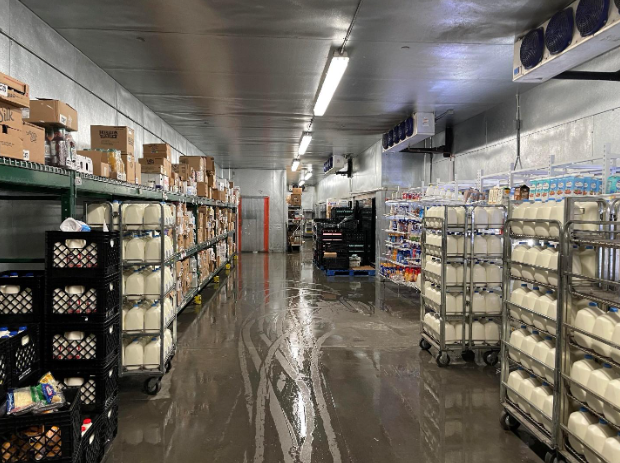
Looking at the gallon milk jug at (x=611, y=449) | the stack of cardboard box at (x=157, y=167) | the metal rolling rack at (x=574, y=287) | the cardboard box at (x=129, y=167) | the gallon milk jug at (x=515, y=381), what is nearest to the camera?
the gallon milk jug at (x=611, y=449)

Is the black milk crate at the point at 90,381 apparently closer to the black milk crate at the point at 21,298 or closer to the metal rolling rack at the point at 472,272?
the black milk crate at the point at 21,298

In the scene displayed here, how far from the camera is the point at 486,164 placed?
8.52 metres

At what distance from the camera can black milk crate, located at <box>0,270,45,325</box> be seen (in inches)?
125

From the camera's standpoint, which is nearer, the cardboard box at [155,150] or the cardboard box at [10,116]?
the cardboard box at [10,116]

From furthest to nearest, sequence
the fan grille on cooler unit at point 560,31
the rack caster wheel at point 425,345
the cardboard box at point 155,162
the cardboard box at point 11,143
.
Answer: the cardboard box at point 155,162 < the rack caster wheel at point 425,345 < the fan grille on cooler unit at point 560,31 < the cardboard box at point 11,143

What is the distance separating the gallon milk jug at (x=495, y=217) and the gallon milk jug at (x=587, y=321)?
92.2 inches

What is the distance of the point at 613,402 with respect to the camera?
2504 millimetres

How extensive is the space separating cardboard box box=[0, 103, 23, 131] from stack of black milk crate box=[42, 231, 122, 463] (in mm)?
819

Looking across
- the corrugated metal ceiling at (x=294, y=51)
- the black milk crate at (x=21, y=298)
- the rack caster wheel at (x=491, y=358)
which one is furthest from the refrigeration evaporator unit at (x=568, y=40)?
the black milk crate at (x=21, y=298)

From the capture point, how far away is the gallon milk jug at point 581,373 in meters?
2.80

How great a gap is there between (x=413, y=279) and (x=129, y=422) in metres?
6.66

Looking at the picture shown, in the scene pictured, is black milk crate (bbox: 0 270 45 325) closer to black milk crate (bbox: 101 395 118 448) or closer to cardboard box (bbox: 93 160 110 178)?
black milk crate (bbox: 101 395 118 448)

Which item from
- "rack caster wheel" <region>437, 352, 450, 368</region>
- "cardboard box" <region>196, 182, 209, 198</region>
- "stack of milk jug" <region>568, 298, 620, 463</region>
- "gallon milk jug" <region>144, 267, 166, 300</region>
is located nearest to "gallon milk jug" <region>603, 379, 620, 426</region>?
"stack of milk jug" <region>568, 298, 620, 463</region>

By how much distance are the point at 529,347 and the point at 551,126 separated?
4402 millimetres
